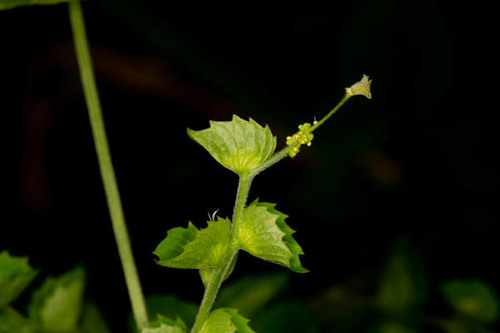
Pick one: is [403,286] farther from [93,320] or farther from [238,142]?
[238,142]

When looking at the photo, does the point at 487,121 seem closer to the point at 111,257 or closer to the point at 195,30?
the point at 195,30

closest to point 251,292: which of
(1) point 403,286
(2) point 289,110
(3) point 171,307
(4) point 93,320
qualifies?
(3) point 171,307

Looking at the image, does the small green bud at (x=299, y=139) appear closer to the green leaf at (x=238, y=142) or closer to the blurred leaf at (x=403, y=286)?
the green leaf at (x=238, y=142)

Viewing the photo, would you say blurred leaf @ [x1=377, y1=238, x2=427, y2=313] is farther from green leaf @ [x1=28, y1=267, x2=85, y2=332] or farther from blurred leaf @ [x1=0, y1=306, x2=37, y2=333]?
blurred leaf @ [x1=0, y1=306, x2=37, y2=333]

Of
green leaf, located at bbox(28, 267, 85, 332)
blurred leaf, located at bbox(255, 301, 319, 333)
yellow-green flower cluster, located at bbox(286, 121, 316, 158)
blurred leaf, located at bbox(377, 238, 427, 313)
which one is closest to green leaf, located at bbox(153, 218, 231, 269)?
yellow-green flower cluster, located at bbox(286, 121, 316, 158)

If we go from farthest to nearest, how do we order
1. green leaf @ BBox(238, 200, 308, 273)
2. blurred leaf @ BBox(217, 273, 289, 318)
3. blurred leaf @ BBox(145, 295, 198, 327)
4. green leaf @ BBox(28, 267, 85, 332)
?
blurred leaf @ BBox(217, 273, 289, 318) → blurred leaf @ BBox(145, 295, 198, 327) → green leaf @ BBox(28, 267, 85, 332) → green leaf @ BBox(238, 200, 308, 273)
